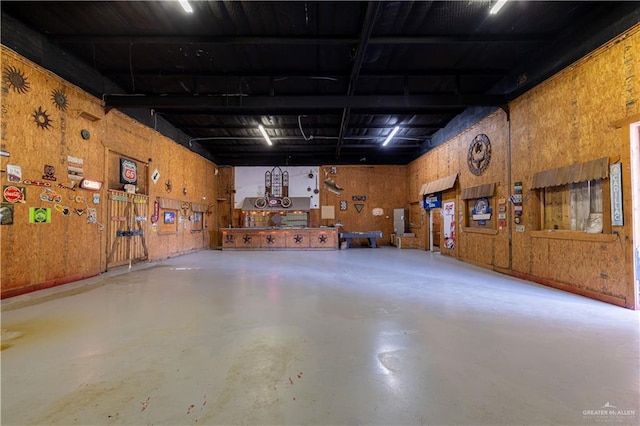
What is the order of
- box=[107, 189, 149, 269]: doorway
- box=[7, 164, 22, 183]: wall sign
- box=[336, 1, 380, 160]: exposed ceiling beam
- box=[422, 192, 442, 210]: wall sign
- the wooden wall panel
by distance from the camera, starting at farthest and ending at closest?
the wooden wall panel, box=[422, 192, 442, 210]: wall sign, box=[107, 189, 149, 269]: doorway, box=[7, 164, 22, 183]: wall sign, box=[336, 1, 380, 160]: exposed ceiling beam

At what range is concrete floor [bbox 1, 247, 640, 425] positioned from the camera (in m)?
1.72

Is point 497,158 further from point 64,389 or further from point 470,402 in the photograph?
point 64,389

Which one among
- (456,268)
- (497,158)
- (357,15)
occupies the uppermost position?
(357,15)

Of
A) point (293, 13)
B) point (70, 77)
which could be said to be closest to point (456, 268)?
point (293, 13)

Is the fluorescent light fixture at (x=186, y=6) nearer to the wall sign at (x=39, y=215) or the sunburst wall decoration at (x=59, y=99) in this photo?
the sunburst wall decoration at (x=59, y=99)

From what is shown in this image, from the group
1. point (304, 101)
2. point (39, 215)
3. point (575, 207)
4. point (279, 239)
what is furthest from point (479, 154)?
point (39, 215)

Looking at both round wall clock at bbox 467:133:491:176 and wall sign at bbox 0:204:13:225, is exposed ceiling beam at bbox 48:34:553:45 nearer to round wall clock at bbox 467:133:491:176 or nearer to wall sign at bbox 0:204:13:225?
round wall clock at bbox 467:133:491:176

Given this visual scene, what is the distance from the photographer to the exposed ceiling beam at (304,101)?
6.02m

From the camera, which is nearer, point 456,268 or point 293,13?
point 293,13

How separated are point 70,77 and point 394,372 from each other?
7.35 metres

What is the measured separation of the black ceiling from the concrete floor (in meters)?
4.17

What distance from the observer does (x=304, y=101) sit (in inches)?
238

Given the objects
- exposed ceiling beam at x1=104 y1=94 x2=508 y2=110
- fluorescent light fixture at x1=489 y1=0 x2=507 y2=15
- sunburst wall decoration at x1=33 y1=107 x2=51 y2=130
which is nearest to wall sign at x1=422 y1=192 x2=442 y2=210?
exposed ceiling beam at x1=104 y1=94 x2=508 y2=110

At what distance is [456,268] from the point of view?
673 centimetres
